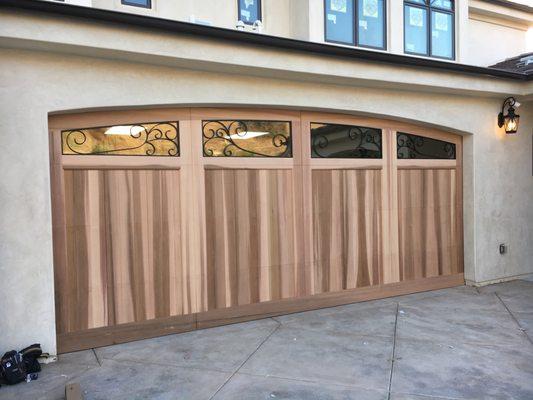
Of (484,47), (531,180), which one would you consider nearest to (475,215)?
(531,180)

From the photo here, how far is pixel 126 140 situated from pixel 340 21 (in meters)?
3.64

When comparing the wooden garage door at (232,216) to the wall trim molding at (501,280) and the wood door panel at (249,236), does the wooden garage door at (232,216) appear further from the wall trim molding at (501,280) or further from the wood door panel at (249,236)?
the wall trim molding at (501,280)

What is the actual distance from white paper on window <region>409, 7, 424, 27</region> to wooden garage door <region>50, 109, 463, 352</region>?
175cm

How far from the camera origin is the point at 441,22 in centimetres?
751

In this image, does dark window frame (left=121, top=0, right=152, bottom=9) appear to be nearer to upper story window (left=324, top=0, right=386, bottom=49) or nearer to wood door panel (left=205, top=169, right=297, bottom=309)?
wood door panel (left=205, top=169, right=297, bottom=309)

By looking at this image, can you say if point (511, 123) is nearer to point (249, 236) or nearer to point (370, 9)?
point (370, 9)

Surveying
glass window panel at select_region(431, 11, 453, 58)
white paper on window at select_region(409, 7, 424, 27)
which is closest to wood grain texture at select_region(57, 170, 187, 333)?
white paper on window at select_region(409, 7, 424, 27)

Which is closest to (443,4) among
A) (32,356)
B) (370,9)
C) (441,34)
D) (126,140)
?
(441,34)

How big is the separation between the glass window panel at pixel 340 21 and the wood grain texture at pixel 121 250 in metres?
3.16

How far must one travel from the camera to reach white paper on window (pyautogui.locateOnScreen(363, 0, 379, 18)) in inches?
268

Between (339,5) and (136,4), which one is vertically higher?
(339,5)

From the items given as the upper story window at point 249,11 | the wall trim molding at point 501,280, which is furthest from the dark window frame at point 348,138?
the wall trim molding at point 501,280

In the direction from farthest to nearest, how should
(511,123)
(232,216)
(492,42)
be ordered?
(492,42), (511,123), (232,216)

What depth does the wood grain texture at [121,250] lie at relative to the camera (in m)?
4.82
